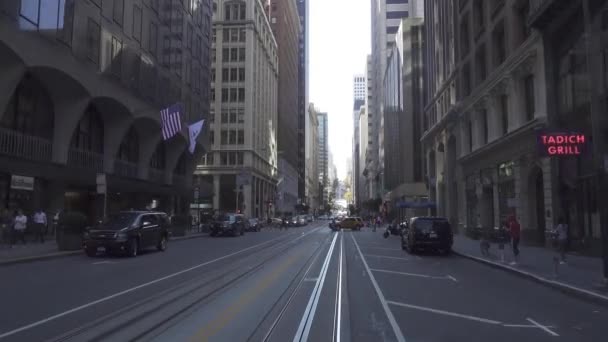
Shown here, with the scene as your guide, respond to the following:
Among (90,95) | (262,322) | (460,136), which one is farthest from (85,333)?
(460,136)

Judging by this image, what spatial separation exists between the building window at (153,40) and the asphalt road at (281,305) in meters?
27.3

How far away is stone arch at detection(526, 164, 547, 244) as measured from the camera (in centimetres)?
2573

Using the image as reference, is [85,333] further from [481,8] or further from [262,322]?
[481,8]

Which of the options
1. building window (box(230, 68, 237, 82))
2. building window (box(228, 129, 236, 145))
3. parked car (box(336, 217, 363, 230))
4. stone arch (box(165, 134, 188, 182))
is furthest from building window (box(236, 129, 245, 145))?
stone arch (box(165, 134, 188, 182))

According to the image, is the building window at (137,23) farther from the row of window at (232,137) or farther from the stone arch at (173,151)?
the row of window at (232,137)

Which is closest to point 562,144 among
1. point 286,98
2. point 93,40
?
point 93,40

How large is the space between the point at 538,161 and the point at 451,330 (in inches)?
753

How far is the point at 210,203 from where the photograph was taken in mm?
78375

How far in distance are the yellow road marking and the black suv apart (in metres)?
7.62

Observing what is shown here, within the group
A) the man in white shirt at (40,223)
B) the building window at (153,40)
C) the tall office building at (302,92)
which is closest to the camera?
the man in white shirt at (40,223)

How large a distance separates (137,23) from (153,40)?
314cm

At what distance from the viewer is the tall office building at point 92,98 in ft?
82.4

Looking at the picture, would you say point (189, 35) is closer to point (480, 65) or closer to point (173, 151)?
point (173, 151)

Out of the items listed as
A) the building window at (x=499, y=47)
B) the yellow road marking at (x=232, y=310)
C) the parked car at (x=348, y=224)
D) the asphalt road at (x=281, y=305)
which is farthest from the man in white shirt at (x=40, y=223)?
the parked car at (x=348, y=224)
